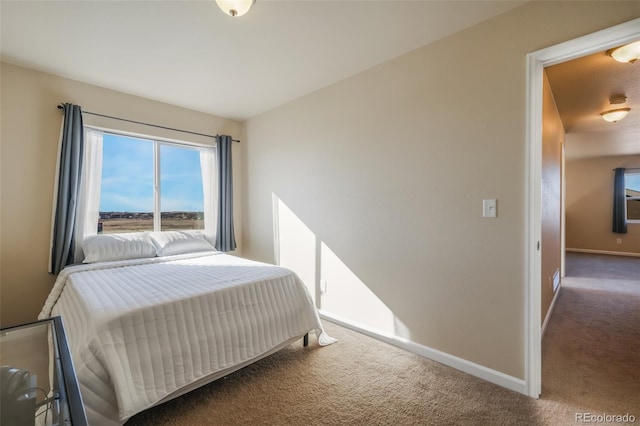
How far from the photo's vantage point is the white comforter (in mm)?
1363

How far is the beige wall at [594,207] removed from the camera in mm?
6422

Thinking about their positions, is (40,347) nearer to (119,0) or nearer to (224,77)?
(119,0)

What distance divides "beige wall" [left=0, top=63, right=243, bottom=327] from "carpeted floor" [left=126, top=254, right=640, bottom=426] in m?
1.98

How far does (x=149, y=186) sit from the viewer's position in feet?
11.2

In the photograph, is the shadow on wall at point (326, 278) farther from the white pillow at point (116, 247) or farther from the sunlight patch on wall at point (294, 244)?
the white pillow at point (116, 247)

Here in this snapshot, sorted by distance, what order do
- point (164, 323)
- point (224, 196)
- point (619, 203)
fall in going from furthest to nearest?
point (619, 203) < point (224, 196) < point (164, 323)

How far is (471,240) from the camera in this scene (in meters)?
1.99

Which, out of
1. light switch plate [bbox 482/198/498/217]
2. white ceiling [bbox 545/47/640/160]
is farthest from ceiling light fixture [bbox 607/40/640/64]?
light switch plate [bbox 482/198/498/217]

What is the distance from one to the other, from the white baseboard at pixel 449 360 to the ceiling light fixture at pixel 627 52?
2.29m

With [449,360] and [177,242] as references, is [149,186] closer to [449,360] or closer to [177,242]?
[177,242]

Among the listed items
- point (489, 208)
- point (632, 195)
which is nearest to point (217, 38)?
point (489, 208)

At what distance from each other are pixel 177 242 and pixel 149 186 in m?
0.81

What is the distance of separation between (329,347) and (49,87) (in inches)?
141

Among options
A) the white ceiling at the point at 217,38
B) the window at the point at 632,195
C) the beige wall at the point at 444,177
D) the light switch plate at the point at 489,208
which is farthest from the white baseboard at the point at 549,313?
the window at the point at 632,195
